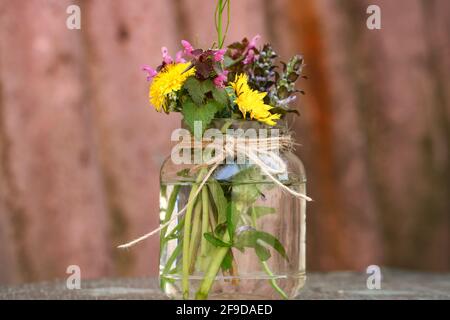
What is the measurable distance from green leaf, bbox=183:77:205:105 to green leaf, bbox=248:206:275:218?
155mm

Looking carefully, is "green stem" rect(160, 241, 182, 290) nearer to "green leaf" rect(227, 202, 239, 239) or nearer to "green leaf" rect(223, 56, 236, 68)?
"green leaf" rect(227, 202, 239, 239)

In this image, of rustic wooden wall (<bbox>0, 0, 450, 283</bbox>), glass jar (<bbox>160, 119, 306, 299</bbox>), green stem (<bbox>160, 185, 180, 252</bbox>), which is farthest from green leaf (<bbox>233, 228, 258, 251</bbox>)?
rustic wooden wall (<bbox>0, 0, 450, 283</bbox>)

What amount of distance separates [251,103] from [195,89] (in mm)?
72

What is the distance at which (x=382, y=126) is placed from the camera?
2.20 m

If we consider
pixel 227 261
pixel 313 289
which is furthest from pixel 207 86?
pixel 313 289

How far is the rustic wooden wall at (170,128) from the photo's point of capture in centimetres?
191

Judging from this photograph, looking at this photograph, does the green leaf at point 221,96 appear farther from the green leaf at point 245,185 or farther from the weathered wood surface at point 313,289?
the weathered wood surface at point 313,289

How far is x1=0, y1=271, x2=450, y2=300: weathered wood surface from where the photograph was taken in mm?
1223

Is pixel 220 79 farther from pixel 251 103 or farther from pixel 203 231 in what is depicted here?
pixel 203 231

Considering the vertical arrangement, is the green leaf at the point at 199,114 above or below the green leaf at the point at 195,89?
below

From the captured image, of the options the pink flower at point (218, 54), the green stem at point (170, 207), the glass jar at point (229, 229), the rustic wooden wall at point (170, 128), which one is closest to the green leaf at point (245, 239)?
the glass jar at point (229, 229)

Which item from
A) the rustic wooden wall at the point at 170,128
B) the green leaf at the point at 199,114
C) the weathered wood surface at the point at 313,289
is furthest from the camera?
the rustic wooden wall at the point at 170,128

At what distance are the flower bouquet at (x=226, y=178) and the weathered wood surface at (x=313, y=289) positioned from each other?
18 centimetres

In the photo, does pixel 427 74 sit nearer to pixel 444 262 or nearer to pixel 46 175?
pixel 444 262
